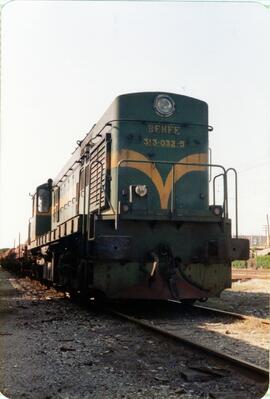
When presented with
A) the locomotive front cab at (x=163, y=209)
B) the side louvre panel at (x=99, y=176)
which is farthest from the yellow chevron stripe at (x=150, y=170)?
the side louvre panel at (x=99, y=176)

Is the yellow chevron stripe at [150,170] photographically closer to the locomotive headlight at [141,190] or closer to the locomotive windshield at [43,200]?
the locomotive headlight at [141,190]

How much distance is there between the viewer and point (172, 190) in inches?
303

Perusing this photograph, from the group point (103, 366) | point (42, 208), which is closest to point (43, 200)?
point (42, 208)

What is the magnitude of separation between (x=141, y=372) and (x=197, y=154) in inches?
187

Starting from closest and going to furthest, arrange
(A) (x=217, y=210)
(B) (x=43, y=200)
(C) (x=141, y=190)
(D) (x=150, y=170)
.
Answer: (C) (x=141, y=190) → (A) (x=217, y=210) → (D) (x=150, y=170) → (B) (x=43, y=200)

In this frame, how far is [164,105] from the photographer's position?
26.3 feet

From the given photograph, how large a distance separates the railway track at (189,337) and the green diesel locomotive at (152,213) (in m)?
0.36

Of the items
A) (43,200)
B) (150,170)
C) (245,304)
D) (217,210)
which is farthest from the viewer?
(43,200)

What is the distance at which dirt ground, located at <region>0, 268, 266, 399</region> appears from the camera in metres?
3.59

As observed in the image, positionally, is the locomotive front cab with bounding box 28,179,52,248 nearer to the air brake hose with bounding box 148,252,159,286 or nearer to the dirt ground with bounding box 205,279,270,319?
the dirt ground with bounding box 205,279,270,319

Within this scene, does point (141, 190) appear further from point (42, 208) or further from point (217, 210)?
point (42, 208)

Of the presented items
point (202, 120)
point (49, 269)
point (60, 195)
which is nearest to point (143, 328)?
point (202, 120)

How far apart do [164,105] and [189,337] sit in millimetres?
3843

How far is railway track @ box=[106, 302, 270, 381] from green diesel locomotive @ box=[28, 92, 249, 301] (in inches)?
14.0
